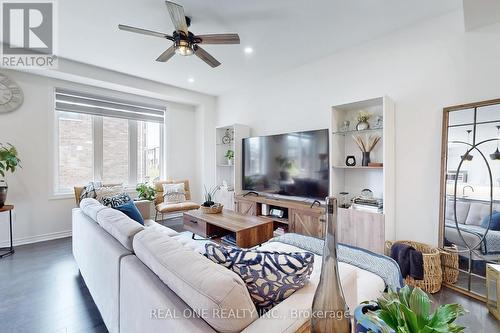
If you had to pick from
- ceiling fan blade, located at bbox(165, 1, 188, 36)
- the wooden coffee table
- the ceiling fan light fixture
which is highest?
ceiling fan blade, located at bbox(165, 1, 188, 36)

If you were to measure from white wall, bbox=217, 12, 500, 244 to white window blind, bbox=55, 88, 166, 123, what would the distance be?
3240mm

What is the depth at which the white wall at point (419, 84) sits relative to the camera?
2084 millimetres

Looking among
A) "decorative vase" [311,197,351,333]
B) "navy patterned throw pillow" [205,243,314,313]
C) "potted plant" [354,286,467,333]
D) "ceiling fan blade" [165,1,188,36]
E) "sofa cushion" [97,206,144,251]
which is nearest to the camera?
"potted plant" [354,286,467,333]

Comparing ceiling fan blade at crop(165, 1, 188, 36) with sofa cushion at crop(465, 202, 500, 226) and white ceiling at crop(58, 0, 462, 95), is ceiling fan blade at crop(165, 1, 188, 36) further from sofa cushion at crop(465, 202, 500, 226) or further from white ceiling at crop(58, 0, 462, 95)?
sofa cushion at crop(465, 202, 500, 226)

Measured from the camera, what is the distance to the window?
3.70m

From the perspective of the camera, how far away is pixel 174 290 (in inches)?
35.6

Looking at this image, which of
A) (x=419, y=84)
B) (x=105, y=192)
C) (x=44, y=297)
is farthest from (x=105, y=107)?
(x=419, y=84)

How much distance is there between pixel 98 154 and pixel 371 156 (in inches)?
167

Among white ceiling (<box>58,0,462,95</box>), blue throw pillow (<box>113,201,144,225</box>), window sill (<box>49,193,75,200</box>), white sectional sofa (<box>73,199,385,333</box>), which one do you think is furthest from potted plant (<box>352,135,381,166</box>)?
window sill (<box>49,193,75,200</box>)

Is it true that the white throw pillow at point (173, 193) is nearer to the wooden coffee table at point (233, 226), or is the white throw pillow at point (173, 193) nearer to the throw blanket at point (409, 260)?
the wooden coffee table at point (233, 226)

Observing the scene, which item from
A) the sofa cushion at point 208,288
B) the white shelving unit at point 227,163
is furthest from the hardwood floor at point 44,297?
the white shelving unit at point 227,163

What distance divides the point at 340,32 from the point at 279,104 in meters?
1.40

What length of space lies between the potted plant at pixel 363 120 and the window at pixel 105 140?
3709 millimetres

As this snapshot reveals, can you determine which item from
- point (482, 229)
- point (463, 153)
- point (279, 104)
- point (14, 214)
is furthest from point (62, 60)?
point (482, 229)
